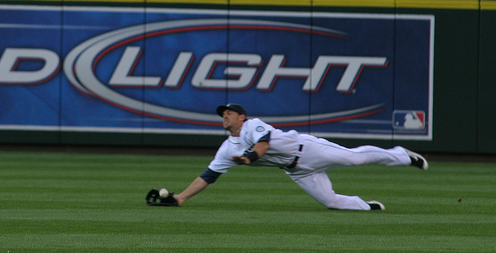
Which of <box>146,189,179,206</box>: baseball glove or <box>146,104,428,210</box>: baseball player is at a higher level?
<box>146,104,428,210</box>: baseball player

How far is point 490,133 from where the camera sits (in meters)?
19.5

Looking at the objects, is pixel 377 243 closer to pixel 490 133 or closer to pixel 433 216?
pixel 433 216

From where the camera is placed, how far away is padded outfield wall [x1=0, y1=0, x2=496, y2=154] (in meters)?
19.6

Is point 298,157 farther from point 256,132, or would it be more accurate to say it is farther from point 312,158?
point 256,132

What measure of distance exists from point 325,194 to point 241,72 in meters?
10.7

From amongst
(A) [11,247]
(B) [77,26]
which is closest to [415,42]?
(B) [77,26]

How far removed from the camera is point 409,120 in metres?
19.7

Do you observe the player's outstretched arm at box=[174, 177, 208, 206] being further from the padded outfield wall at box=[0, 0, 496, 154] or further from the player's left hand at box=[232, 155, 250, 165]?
the padded outfield wall at box=[0, 0, 496, 154]

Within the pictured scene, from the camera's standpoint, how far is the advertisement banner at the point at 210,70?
19.8 m

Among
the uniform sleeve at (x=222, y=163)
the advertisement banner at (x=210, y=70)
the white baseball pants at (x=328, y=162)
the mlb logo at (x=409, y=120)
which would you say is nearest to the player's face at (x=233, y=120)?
the uniform sleeve at (x=222, y=163)

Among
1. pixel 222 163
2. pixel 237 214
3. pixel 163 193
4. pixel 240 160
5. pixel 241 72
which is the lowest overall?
pixel 237 214

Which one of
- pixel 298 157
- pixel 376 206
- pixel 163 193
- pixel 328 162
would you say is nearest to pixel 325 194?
pixel 328 162

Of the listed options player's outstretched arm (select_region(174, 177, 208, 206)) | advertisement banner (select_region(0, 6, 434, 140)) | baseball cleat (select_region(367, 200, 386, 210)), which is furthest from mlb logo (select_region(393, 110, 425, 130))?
player's outstretched arm (select_region(174, 177, 208, 206))

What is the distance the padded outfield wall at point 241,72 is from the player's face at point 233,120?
417 inches
